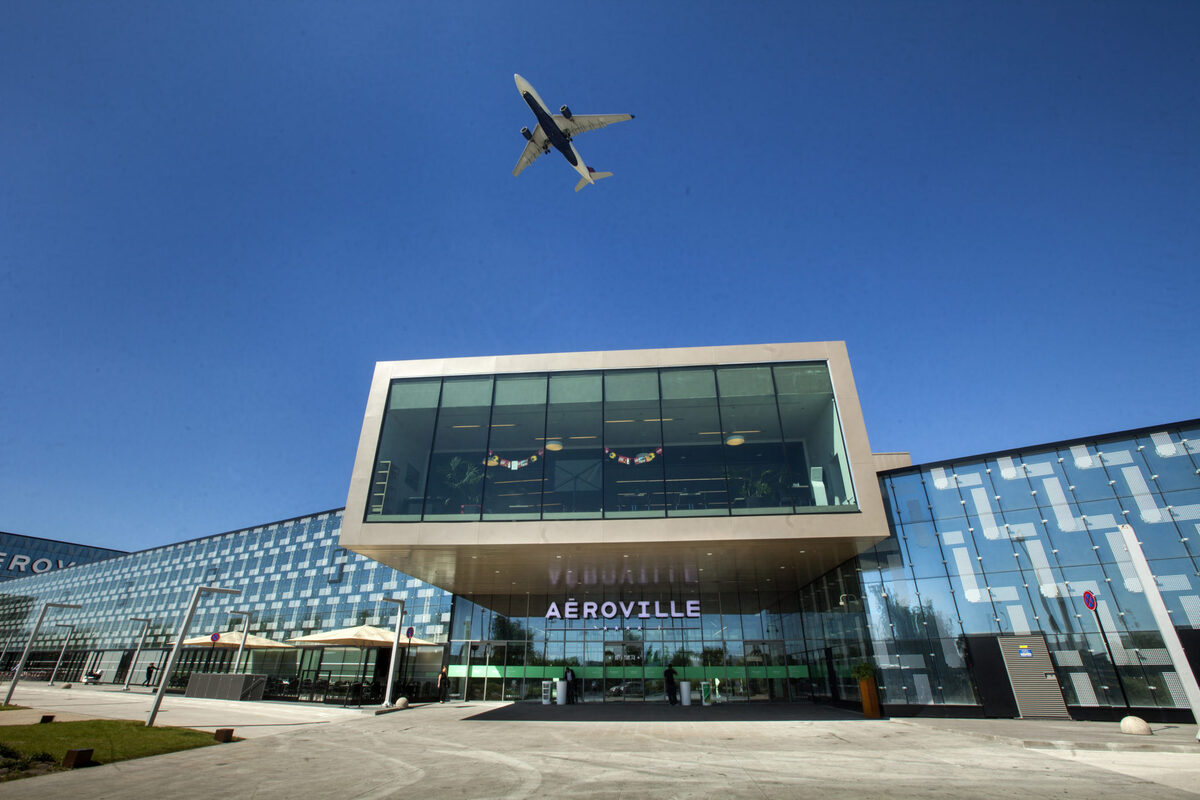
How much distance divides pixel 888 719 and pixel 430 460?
55.2 feet

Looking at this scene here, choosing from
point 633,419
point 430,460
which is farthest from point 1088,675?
point 430,460

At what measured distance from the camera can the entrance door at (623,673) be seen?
24438mm

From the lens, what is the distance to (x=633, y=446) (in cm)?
1867

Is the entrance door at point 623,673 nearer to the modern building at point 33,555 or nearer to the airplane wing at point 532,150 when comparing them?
the airplane wing at point 532,150

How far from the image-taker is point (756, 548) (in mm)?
17625

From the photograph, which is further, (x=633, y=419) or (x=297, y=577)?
(x=297, y=577)

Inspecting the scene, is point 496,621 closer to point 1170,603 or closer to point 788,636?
point 788,636

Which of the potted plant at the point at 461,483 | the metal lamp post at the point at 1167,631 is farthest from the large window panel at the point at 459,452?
the metal lamp post at the point at 1167,631

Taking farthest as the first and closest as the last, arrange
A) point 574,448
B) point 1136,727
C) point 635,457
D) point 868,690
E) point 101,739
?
point 574,448 < point 635,457 < point 868,690 < point 1136,727 < point 101,739

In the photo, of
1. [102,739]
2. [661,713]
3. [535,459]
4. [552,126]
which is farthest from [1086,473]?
[102,739]

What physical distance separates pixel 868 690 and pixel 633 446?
10836mm

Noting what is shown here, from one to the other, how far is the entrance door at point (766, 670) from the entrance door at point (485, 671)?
1156 cm

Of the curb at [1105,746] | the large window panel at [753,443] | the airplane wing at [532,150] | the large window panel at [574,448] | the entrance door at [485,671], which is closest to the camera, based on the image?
the curb at [1105,746]

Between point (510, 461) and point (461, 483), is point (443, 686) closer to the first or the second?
point (461, 483)
